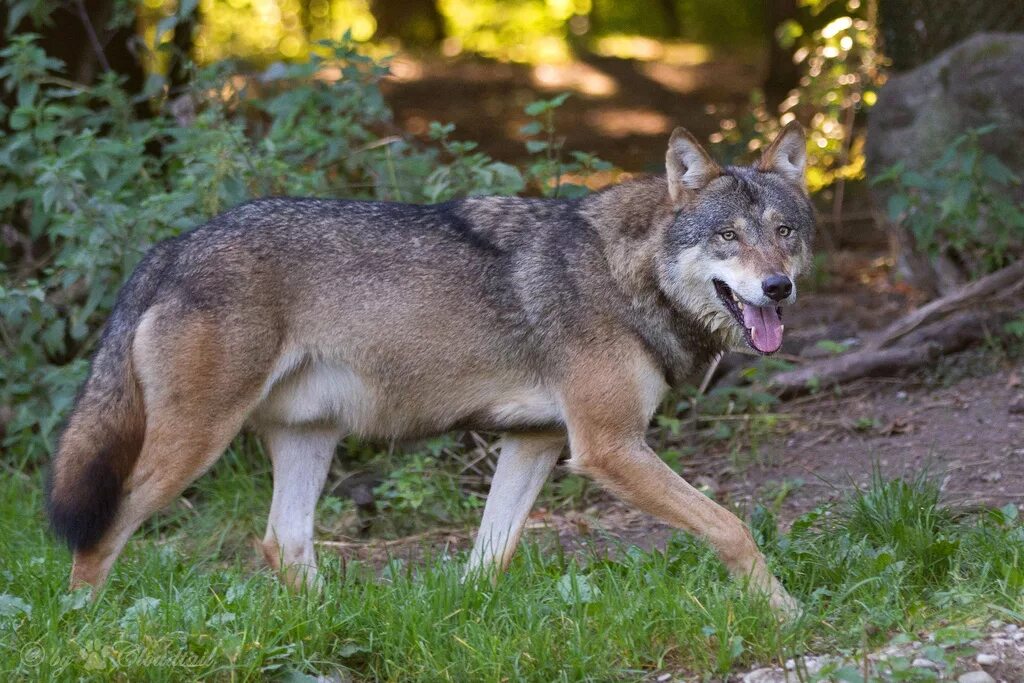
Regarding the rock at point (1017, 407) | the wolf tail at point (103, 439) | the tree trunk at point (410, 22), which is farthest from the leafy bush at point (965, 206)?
the tree trunk at point (410, 22)

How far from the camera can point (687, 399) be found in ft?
24.1

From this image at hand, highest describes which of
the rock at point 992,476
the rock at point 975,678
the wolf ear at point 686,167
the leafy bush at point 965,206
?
the wolf ear at point 686,167

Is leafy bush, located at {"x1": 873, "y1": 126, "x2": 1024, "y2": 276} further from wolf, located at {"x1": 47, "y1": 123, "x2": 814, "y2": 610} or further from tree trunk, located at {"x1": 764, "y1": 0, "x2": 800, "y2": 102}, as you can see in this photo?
tree trunk, located at {"x1": 764, "y1": 0, "x2": 800, "y2": 102}

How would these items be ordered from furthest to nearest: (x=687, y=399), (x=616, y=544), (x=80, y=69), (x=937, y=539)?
(x=80, y=69), (x=687, y=399), (x=616, y=544), (x=937, y=539)

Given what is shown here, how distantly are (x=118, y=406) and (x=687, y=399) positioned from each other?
346 cm

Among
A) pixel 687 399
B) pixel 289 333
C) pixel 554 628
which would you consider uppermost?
pixel 289 333

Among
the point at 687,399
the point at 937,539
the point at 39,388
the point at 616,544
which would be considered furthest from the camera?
the point at 687,399

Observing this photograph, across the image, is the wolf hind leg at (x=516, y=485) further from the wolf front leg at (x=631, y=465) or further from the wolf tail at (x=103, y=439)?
the wolf tail at (x=103, y=439)

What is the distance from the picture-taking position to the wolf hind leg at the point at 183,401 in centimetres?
489

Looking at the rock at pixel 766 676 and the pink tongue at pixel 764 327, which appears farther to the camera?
the pink tongue at pixel 764 327

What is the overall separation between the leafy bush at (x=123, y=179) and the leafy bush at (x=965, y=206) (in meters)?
2.20

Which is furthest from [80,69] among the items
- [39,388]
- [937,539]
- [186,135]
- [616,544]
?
[937,539]

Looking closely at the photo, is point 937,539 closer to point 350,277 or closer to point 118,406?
point 350,277

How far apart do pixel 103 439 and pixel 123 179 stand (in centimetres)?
228
